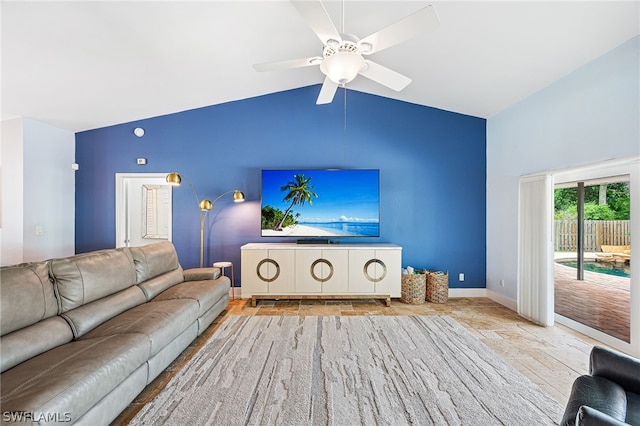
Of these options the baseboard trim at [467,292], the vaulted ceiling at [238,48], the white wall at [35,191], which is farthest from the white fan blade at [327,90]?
the white wall at [35,191]

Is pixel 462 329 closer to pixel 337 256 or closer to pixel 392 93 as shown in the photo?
pixel 337 256

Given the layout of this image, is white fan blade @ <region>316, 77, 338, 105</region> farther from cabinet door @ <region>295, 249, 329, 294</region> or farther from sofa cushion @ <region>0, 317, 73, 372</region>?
sofa cushion @ <region>0, 317, 73, 372</region>

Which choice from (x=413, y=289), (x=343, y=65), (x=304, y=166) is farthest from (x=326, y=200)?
(x=343, y=65)

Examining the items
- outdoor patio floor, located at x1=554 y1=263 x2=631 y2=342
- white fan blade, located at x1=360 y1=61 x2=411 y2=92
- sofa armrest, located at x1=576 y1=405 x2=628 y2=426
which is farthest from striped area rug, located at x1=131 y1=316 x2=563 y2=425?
white fan blade, located at x1=360 y1=61 x2=411 y2=92

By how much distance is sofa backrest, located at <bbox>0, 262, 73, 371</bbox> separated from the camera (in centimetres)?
160

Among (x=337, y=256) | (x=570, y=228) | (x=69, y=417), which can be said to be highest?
(x=570, y=228)

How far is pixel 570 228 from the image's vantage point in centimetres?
327

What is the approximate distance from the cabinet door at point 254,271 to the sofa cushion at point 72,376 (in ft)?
6.62

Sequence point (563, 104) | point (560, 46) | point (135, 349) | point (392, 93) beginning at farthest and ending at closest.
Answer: point (392, 93) < point (563, 104) < point (560, 46) < point (135, 349)

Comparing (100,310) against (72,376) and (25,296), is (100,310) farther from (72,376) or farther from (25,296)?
(72,376)

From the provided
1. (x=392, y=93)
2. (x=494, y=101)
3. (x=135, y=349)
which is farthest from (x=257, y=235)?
(x=494, y=101)

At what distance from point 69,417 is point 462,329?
3307 mm

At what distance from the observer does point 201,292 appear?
2.98 m

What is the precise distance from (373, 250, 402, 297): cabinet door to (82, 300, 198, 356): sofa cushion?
92.0 inches
